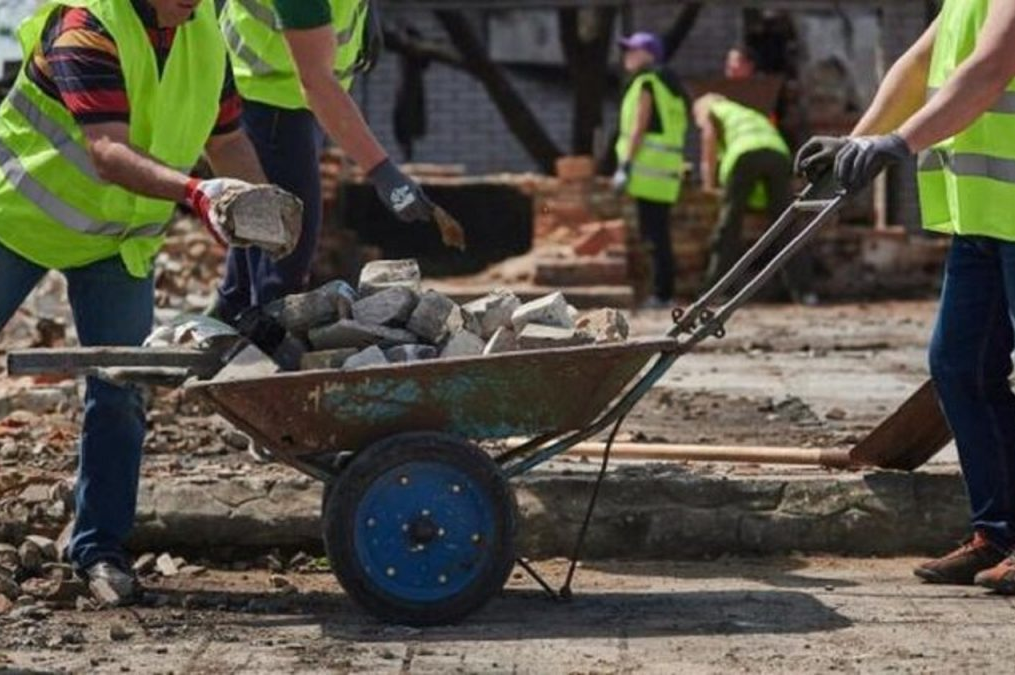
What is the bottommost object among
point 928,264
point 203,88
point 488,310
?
point 928,264

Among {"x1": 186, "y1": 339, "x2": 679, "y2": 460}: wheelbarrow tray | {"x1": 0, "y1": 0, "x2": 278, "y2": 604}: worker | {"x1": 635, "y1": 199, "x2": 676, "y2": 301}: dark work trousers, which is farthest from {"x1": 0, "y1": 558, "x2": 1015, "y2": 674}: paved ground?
{"x1": 635, "y1": 199, "x2": 676, "y2": 301}: dark work trousers

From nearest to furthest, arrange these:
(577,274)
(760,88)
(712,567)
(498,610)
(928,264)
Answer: (498,610) < (712,567) < (577,274) < (928,264) < (760,88)

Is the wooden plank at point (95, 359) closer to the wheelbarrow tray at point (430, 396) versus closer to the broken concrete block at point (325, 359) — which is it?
the wheelbarrow tray at point (430, 396)

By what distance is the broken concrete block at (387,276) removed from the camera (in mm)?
6973

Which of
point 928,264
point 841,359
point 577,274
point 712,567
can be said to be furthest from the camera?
point 928,264

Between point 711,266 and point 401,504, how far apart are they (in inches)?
507

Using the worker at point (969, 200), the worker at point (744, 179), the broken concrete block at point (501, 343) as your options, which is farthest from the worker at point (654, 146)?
the broken concrete block at point (501, 343)

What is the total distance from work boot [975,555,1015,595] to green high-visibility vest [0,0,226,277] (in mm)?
2242

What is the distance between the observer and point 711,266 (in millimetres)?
19281

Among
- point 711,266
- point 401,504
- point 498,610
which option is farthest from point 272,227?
point 711,266

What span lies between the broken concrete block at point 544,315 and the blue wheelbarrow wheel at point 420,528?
37 centimetres

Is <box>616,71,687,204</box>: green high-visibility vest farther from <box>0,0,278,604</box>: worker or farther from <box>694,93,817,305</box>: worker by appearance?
<box>0,0,278,604</box>: worker

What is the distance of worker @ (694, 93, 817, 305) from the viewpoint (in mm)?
18797

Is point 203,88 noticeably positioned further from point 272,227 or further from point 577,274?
point 577,274
